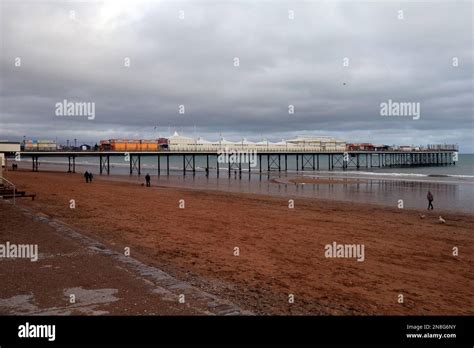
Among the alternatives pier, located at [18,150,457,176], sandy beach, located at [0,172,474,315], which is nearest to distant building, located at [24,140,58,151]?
pier, located at [18,150,457,176]

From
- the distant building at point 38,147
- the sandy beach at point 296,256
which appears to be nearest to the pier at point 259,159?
the distant building at point 38,147

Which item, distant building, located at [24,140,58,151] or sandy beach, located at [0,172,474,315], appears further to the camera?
distant building, located at [24,140,58,151]

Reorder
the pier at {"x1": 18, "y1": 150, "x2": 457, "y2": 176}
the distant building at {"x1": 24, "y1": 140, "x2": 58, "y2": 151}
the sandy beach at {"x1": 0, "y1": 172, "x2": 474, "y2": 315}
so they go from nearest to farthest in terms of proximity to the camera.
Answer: the sandy beach at {"x1": 0, "y1": 172, "x2": 474, "y2": 315}
the pier at {"x1": 18, "y1": 150, "x2": 457, "y2": 176}
the distant building at {"x1": 24, "y1": 140, "x2": 58, "y2": 151}

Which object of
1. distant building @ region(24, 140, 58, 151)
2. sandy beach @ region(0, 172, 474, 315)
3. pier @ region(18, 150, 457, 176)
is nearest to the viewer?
sandy beach @ region(0, 172, 474, 315)

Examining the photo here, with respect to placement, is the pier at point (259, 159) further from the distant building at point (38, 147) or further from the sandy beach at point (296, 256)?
the sandy beach at point (296, 256)

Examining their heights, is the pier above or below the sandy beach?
above

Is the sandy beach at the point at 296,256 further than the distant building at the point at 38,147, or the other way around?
the distant building at the point at 38,147

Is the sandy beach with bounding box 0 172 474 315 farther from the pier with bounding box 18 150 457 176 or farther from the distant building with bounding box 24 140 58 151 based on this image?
the distant building with bounding box 24 140 58 151

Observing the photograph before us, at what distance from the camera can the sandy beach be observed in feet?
21.2

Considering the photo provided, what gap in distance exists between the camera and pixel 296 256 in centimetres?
984

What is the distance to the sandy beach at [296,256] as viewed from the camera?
Result: 646 centimetres

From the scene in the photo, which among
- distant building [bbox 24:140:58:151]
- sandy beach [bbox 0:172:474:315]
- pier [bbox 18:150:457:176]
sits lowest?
sandy beach [bbox 0:172:474:315]

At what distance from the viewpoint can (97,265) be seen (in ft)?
23.1
